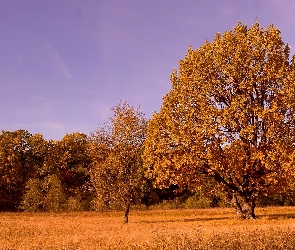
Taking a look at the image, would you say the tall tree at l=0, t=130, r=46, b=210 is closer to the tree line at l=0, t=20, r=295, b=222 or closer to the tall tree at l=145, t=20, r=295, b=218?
the tree line at l=0, t=20, r=295, b=222

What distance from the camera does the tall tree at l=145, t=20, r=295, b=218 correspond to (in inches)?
1385

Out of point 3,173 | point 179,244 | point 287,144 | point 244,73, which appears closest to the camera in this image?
point 179,244

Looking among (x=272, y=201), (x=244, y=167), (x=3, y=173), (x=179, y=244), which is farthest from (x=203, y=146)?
(x=3, y=173)

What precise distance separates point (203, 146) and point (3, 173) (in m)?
59.1

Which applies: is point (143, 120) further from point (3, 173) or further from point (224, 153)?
point (3, 173)

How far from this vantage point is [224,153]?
119ft

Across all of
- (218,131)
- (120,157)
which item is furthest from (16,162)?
(218,131)

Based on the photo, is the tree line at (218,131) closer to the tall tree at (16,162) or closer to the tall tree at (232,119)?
the tall tree at (232,119)

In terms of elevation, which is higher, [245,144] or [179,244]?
[245,144]

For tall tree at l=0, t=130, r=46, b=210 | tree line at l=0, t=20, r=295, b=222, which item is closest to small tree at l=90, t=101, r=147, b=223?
tree line at l=0, t=20, r=295, b=222

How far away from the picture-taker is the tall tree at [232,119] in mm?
35188

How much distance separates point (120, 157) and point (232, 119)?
12.2 meters

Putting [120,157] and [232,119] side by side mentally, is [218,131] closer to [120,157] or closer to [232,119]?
[232,119]

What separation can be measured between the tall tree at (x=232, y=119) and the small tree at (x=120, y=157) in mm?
3031
